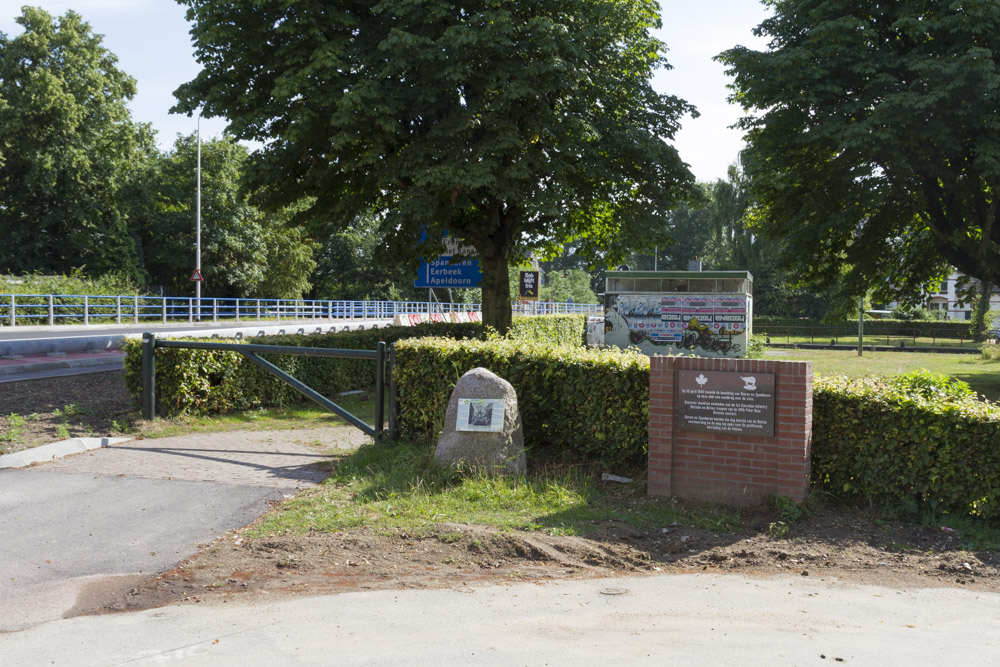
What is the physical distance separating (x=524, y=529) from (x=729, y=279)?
23.1 metres

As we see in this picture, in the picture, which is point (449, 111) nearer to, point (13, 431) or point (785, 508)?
point (13, 431)

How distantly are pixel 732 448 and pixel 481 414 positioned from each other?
230 cm

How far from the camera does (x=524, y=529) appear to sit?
226 inches

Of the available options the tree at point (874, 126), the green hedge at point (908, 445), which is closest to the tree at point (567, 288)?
the tree at point (874, 126)

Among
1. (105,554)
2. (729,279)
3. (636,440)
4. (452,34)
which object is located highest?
(452,34)

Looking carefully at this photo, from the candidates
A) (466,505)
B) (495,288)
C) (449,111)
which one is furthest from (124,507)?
(495,288)

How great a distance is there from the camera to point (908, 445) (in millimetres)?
6152

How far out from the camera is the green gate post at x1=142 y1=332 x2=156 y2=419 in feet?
32.4

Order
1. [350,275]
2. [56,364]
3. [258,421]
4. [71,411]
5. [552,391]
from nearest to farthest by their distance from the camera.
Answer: [552,391] → [71,411] → [258,421] → [56,364] → [350,275]

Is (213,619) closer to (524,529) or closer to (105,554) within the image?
(105,554)

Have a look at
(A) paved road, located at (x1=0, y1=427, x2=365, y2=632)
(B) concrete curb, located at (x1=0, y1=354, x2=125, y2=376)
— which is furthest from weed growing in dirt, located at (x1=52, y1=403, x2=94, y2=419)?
(B) concrete curb, located at (x1=0, y1=354, x2=125, y2=376)

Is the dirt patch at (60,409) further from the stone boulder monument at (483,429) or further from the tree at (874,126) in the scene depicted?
the tree at (874,126)

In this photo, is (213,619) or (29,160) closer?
(213,619)

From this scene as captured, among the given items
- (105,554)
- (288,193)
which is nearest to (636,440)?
(105,554)
